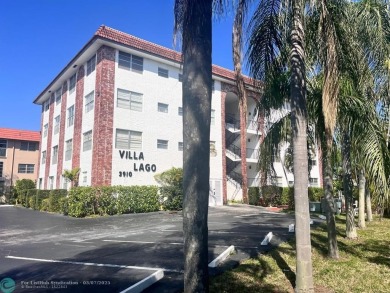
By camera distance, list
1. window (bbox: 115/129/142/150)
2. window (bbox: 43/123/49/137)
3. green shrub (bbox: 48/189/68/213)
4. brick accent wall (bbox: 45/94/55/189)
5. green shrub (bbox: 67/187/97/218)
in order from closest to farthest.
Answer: green shrub (bbox: 67/187/97/218), window (bbox: 115/129/142/150), green shrub (bbox: 48/189/68/213), brick accent wall (bbox: 45/94/55/189), window (bbox: 43/123/49/137)

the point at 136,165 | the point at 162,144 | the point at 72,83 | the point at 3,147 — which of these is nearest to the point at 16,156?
the point at 3,147

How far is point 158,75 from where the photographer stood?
26500 millimetres

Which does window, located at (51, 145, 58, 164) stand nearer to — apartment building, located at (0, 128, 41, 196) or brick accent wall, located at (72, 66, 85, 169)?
brick accent wall, located at (72, 66, 85, 169)

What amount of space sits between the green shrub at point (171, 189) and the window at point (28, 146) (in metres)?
28.6

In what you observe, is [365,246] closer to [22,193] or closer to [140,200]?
[140,200]

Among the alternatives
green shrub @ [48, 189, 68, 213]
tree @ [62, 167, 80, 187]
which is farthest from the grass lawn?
green shrub @ [48, 189, 68, 213]

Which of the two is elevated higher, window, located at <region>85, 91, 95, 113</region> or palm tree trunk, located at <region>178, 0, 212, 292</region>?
window, located at <region>85, 91, 95, 113</region>

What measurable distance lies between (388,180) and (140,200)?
17.7 meters

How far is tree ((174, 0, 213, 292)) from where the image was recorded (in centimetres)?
434

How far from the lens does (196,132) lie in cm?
454

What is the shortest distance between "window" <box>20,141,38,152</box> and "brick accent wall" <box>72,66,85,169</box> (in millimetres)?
22042

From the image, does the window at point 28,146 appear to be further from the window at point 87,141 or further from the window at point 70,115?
the window at point 87,141

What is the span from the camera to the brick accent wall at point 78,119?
84.9ft

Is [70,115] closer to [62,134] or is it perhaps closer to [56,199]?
[62,134]
